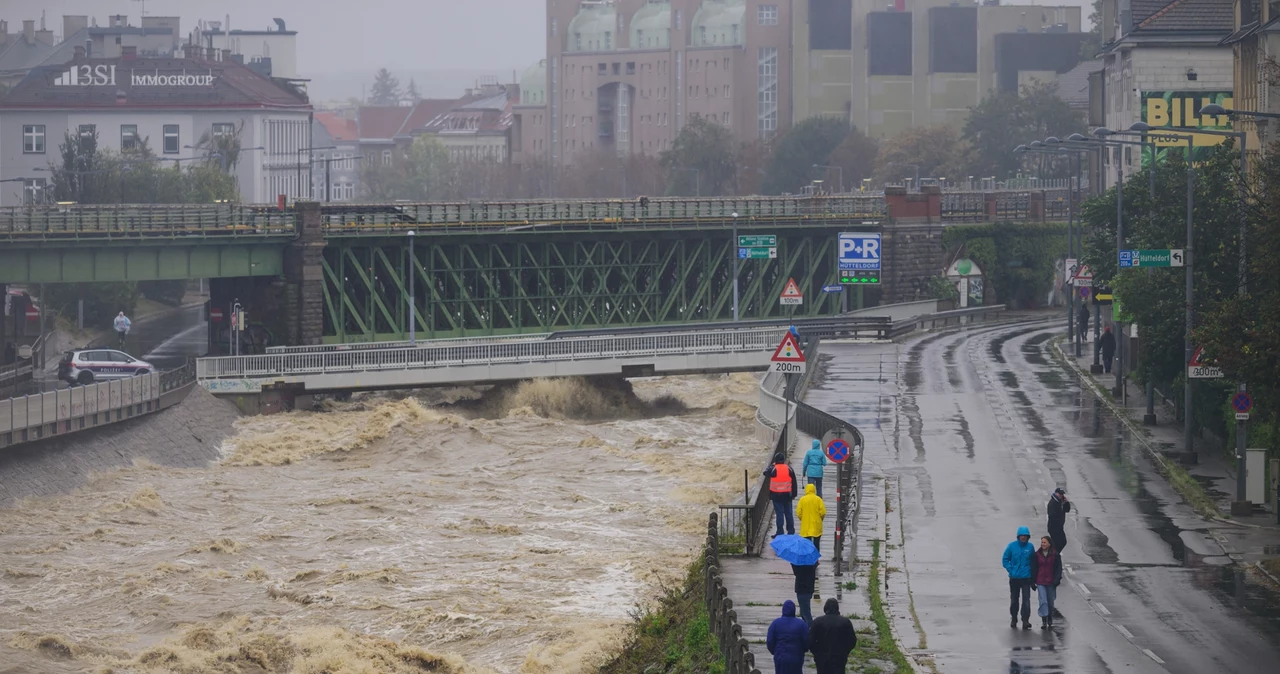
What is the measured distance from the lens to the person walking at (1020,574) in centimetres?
2689

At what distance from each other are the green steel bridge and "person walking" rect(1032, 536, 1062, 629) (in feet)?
165

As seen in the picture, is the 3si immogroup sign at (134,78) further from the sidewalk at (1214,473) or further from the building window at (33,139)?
the sidewalk at (1214,473)

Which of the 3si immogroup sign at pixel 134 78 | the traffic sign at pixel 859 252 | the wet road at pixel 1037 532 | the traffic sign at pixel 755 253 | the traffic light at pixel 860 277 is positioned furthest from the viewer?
the 3si immogroup sign at pixel 134 78

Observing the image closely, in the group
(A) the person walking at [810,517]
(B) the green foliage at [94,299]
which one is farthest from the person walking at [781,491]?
(B) the green foliage at [94,299]

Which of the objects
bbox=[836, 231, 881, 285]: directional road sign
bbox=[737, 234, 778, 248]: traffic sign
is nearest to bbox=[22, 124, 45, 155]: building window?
bbox=[737, 234, 778, 248]: traffic sign

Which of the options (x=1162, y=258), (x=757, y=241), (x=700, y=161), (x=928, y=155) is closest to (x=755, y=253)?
(x=757, y=241)

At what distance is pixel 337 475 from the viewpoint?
2093 inches

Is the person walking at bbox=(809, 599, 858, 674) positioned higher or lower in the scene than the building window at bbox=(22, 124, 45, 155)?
lower

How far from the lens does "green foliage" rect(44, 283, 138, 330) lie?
3755 inches

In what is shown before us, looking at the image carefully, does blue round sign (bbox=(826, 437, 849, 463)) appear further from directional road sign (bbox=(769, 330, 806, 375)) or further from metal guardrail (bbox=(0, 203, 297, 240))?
metal guardrail (bbox=(0, 203, 297, 240))

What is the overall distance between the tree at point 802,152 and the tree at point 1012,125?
1596 cm

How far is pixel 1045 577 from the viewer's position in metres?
27.0

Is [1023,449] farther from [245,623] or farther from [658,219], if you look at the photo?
[658,219]

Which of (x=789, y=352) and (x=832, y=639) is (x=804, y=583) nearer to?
(x=832, y=639)
